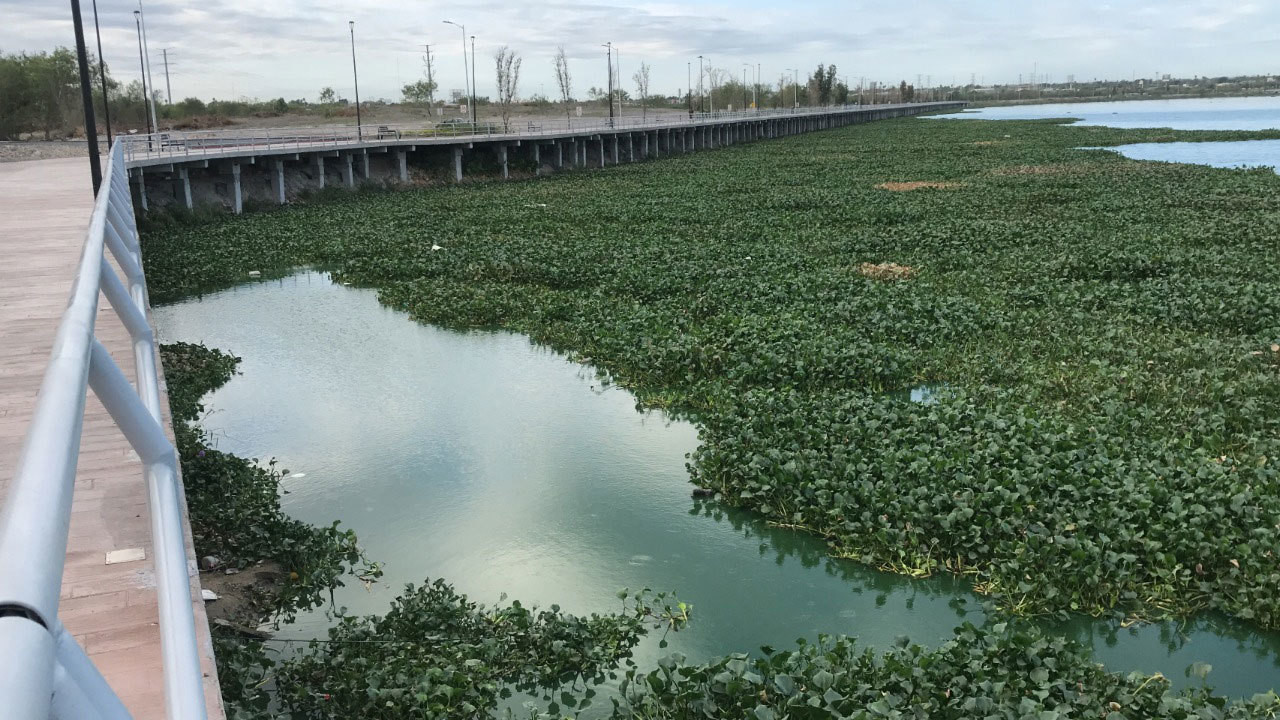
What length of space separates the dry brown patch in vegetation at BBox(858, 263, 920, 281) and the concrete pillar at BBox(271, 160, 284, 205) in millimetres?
22718

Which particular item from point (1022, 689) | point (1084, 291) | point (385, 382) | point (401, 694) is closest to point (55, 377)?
point (401, 694)

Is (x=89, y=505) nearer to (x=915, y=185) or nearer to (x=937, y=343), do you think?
(x=937, y=343)

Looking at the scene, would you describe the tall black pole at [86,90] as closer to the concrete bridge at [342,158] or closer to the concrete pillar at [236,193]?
the concrete bridge at [342,158]

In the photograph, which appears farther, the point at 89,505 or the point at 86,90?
the point at 86,90

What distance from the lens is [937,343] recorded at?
14078mm

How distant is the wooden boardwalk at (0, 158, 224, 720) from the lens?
4.01 meters

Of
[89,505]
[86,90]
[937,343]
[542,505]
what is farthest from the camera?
[86,90]

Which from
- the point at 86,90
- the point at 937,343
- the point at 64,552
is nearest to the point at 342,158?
the point at 86,90

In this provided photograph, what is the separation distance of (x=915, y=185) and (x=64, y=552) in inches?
1482

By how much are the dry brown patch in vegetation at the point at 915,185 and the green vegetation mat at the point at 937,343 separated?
2.84 meters

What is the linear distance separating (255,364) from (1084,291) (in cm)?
1341

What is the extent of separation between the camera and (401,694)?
623 centimetres

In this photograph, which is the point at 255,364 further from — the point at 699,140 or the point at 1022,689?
the point at 699,140

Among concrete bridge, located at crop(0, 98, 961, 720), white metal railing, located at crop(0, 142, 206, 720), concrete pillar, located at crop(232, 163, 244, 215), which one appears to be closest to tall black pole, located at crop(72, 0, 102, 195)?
concrete bridge, located at crop(0, 98, 961, 720)
